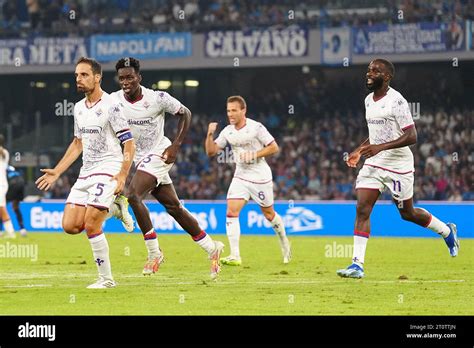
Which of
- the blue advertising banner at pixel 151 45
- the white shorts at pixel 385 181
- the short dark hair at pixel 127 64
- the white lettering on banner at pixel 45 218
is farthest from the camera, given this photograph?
the blue advertising banner at pixel 151 45

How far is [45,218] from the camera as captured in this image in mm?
29141

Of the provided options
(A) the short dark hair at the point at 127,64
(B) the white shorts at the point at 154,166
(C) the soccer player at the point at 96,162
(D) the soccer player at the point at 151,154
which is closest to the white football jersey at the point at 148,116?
(D) the soccer player at the point at 151,154

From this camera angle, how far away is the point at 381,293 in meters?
12.1

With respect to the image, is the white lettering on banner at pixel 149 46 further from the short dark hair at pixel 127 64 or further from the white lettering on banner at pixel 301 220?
the short dark hair at pixel 127 64

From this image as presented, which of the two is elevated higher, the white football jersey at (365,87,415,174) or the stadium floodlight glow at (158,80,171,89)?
the stadium floodlight glow at (158,80,171,89)

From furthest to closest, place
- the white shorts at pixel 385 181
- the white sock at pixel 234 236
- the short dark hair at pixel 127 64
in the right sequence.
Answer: the white sock at pixel 234 236 < the white shorts at pixel 385 181 < the short dark hair at pixel 127 64

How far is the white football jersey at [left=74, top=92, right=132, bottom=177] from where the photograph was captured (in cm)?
1208

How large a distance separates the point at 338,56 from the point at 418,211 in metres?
21.6

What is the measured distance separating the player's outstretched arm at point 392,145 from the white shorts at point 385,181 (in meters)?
0.67

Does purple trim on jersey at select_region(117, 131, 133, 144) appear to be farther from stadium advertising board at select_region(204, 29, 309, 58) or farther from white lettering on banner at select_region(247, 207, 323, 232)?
stadium advertising board at select_region(204, 29, 309, 58)

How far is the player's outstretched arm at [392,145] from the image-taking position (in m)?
13.1

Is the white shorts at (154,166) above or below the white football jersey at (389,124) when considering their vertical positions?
below

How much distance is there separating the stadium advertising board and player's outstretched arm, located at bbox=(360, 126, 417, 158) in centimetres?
2277

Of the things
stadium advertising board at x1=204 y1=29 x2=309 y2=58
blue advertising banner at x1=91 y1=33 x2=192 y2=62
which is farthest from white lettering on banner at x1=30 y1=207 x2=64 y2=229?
stadium advertising board at x1=204 y1=29 x2=309 y2=58
